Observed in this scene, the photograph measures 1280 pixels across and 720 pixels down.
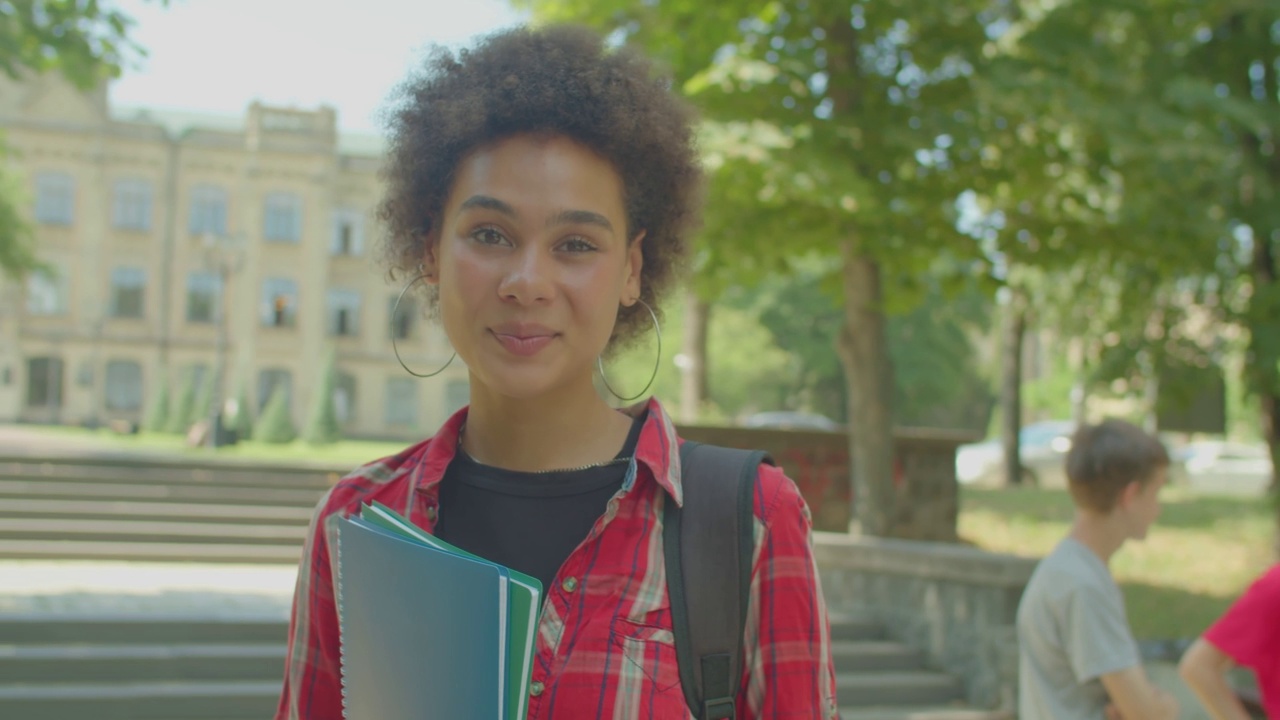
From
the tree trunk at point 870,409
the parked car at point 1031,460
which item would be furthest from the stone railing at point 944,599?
the parked car at point 1031,460

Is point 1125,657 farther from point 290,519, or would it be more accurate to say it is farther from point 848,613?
point 290,519

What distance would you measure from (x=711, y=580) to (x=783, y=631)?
0.11 m

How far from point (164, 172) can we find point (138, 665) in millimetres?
40907

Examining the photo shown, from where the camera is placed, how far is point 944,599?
887cm

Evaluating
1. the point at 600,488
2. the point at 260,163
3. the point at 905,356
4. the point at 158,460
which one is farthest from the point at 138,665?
the point at 260,163

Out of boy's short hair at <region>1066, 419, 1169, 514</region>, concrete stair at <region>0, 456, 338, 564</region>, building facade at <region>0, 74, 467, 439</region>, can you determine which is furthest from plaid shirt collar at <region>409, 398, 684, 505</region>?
building facade at <region>0, 74, 467, 439</region>

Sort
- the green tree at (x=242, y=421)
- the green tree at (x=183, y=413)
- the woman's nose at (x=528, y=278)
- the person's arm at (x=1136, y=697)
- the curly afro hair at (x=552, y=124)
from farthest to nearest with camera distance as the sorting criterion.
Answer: the green tree at (x=183, y=413) < the green tree at (x=242, y=421) < the person's arm at (x=1136, y=697) < the curly afro hair at (x=552, y=124) < the woman's nose at (x=528, y=278)

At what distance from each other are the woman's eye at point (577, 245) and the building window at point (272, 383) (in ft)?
152

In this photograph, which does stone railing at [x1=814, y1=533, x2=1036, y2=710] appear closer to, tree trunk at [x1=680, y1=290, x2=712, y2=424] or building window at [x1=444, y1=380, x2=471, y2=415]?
tree trunk at [x1=680, y1=290, x2=712, y2=424]

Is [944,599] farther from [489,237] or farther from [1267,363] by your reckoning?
[489,237]

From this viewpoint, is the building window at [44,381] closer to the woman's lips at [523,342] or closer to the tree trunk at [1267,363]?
the tree trunk at [1267,363]

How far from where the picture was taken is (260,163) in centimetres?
4559

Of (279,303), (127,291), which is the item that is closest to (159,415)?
(279,303)

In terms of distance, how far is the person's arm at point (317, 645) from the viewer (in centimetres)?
177
